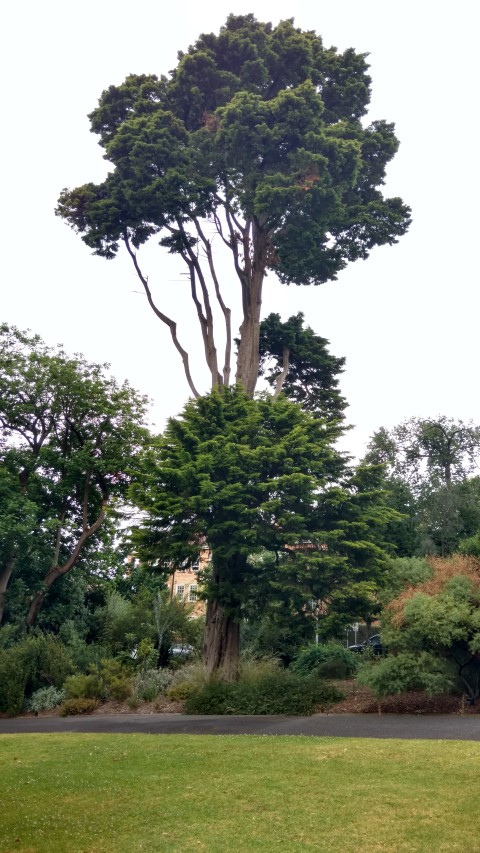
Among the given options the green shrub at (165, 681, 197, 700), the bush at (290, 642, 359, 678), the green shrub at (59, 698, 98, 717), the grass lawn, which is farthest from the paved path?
the bush at (290, 642, 359, 678)

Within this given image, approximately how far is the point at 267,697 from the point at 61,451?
15.4 metres

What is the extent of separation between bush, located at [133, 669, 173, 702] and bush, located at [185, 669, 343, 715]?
2.31m

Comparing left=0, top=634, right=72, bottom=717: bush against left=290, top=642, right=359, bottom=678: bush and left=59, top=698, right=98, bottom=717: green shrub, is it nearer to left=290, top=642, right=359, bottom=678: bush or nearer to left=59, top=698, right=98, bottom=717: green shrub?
left=59, top=698, right=98, bottom=717: green shrub

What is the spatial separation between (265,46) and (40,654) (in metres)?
20.7

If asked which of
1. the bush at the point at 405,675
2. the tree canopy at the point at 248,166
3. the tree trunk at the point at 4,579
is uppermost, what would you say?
the tree canopy at the point at 248,166

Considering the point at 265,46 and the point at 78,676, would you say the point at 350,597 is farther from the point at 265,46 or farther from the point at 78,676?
the point at 265,46

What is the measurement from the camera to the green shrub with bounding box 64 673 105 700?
2028cm

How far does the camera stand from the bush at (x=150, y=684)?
20284mm

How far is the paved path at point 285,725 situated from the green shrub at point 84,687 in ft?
7.14

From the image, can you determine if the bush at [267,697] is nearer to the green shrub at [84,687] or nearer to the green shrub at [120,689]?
the green shrub at [120,689]

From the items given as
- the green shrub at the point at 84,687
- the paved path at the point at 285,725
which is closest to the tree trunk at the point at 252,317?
the green shrub at the point at 84,687

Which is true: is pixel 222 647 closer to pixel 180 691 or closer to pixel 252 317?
pixel 180 691

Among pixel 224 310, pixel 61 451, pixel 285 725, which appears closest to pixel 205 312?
pixel 224 310

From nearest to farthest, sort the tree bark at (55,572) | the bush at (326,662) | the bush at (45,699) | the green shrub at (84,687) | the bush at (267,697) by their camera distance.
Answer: the bush at (267,697) < the green shrub at (84,687) < the bush at (45,699) < the bush at (326,662) < the tree bark at (55,572)
